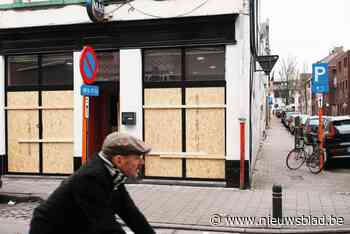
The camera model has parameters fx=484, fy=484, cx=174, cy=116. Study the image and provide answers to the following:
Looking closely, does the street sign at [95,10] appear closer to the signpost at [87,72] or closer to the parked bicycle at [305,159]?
the signpost at [87,72]

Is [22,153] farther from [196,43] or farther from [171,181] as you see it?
[196,43]

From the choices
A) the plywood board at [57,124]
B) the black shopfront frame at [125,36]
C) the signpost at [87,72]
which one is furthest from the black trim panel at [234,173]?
the plywood board at [57,124]

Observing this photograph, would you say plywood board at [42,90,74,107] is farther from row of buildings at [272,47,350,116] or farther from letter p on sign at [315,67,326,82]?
row of buildings at [272,47,350,116]

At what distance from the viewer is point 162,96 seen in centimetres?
1181

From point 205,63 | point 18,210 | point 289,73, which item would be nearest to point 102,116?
point 205,63

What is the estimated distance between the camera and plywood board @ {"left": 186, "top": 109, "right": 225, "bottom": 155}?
11.4 m

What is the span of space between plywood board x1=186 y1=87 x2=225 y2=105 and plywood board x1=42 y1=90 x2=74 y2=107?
3169 mm

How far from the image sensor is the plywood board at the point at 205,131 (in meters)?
11.4

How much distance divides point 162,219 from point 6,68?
7159 mm

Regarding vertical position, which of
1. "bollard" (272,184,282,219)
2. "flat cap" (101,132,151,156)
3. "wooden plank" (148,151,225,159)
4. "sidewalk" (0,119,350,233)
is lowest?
"sidewalk" (0,119,350,233)

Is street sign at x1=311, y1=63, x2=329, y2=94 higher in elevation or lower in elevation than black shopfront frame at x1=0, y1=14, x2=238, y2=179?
lower

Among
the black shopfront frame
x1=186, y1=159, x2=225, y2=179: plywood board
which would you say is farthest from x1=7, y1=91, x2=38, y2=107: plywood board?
x1=186, y1=159, x2=225, y2=179: plywood board

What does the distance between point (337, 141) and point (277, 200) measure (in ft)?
24.2

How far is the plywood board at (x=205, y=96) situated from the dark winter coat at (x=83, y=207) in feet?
27.9
